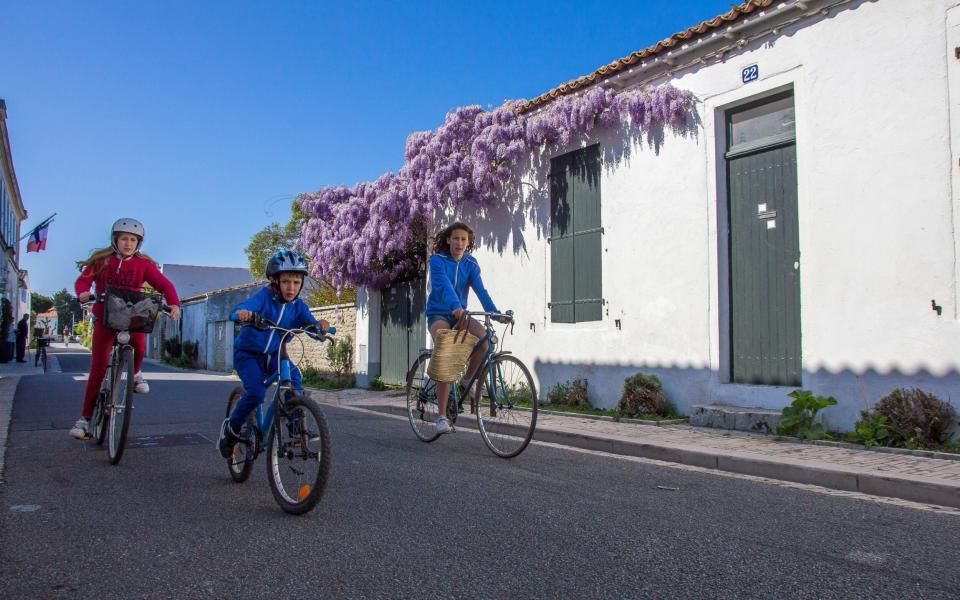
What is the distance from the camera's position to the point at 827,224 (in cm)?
718

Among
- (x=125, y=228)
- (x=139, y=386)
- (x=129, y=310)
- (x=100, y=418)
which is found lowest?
(x=100, y=418)

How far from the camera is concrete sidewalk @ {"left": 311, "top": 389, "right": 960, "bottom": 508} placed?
477 cm

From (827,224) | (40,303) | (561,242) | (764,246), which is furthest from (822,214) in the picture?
(40,303)

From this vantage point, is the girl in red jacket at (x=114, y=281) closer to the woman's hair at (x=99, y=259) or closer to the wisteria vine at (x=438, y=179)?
the woman's hair at (x=99, y=259)

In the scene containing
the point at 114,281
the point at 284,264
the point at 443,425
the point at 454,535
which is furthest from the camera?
the point at 443,425

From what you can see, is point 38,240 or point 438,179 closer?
point 438,179

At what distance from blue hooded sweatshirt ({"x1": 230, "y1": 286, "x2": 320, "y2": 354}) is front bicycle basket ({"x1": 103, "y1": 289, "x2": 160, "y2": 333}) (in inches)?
61.3

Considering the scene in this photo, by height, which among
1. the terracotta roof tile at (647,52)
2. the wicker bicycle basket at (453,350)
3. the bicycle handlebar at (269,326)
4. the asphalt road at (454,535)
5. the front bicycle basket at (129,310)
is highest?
the terracotta roof tile at (647,52)

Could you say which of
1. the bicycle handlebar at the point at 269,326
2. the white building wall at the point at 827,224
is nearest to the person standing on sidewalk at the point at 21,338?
the white building wall at the point at 827,224

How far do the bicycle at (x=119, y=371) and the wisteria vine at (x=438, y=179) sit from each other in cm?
634

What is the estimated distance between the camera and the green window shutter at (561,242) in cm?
A: 1030

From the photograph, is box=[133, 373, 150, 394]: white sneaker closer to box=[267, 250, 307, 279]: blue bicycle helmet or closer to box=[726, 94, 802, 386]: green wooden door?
box=[267, 250, 307, 279]: blue bicycle helmet

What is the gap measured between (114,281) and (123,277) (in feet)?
0.24

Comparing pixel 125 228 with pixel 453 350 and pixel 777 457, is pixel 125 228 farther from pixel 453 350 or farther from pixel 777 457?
pixel 777 457
